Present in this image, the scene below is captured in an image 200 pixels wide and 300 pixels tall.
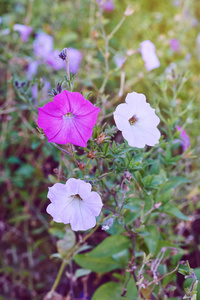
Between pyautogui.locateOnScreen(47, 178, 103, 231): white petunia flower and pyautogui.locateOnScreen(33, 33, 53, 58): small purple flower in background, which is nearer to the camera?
pyautogui.locateOnScreen(47, 178, 103, 231): white petunia flower

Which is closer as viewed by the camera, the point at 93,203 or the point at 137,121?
the point at 93,203

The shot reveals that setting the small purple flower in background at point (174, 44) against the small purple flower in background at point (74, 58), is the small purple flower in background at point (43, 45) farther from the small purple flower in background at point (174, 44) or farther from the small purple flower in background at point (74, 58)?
the small purple flower in background at point (174, 44)

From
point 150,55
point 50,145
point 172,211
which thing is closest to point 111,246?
point 172,211

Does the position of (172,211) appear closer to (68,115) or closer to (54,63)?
(68,115)

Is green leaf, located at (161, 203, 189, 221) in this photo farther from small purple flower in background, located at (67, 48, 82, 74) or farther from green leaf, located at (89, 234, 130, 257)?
small purple flower in background, located at (67, 48, 82, 74)

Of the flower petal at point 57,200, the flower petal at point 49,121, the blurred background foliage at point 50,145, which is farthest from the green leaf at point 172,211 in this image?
the flower petal at point 49,121

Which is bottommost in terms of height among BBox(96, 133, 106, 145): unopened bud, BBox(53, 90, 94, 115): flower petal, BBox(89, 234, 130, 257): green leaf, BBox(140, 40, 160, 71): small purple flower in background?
BBox(89, 234, 130, 257): green leaf

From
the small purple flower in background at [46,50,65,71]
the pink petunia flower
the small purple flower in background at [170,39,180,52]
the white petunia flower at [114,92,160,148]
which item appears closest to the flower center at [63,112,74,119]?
the pink petunia flower
